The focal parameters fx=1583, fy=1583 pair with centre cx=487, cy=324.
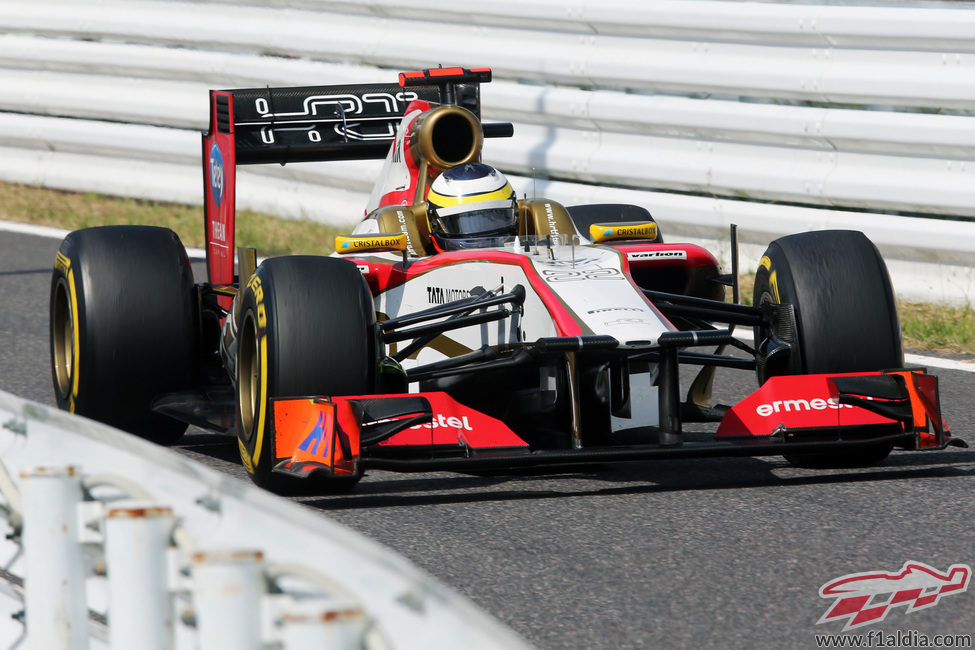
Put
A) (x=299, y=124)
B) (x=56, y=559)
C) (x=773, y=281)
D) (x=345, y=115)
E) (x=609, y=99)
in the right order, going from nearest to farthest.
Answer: (x=56, y=559), (x=773, y=281), (x=299, y=124), (x=345, y=115), (x=609, y=99)

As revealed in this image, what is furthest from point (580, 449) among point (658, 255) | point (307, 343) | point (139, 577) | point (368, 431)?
point (139, 577)

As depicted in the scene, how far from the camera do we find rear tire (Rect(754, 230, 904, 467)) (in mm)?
5594

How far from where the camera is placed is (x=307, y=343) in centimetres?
523

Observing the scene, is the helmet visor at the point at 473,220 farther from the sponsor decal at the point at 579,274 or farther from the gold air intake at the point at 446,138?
the sponsor decal at the point at 579,274

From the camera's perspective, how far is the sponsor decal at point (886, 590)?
392 centimetres

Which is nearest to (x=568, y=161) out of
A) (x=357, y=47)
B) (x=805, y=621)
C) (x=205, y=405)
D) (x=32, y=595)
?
(x=357, y=47)

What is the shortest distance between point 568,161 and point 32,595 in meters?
7.26

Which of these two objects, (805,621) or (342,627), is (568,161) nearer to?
(805,621)

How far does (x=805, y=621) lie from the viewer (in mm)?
3877

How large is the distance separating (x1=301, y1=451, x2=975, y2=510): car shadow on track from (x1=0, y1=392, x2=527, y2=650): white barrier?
1961 mm

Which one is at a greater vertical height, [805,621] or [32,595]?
[32,595]

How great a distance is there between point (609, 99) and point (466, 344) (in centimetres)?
407

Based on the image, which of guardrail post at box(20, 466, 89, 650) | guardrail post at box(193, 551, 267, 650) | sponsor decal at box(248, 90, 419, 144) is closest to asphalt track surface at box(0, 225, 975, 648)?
guardrail post at box(20, 466, 89, 650)

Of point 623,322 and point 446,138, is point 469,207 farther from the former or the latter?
point 623,322
